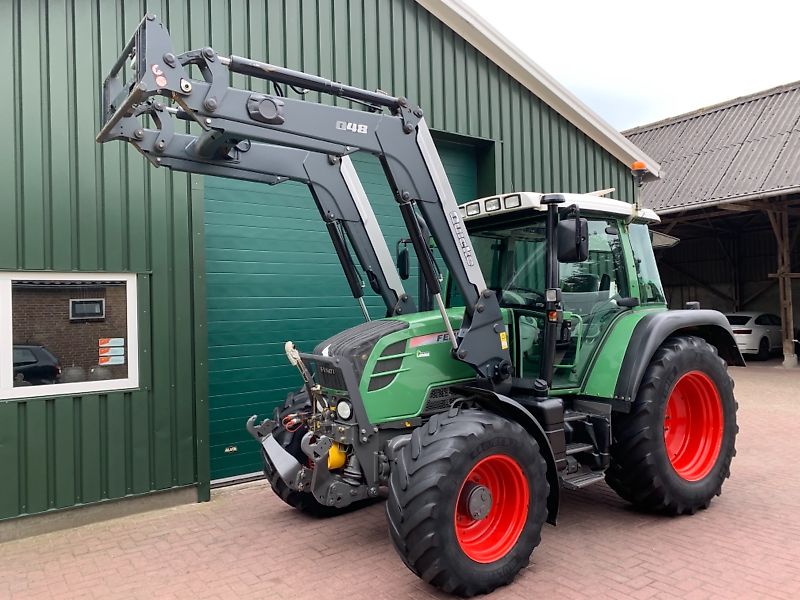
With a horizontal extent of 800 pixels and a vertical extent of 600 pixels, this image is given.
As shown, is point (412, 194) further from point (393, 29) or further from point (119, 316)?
point (393, 29)

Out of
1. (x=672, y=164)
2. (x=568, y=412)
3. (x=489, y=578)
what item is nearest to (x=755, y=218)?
(x=672, y=164)

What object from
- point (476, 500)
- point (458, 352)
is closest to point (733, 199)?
point (458, 352)

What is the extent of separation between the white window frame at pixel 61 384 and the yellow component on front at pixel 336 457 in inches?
101

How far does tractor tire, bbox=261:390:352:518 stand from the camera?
195 inches

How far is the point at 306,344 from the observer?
7.29 meters

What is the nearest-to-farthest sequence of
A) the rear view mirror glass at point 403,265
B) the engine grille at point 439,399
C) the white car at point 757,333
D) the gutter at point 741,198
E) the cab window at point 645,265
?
the engine grille at point 439,399 → the cab window at point 645,265 → the rear view mirror glass at point 403,265 → the gutter at point 741,198 → the white car at point 757,333

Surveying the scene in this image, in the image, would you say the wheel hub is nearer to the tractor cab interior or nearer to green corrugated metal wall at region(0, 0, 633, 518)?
the tractor cab interior

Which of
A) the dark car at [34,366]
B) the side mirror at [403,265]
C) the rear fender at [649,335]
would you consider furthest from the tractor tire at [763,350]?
the dark car at [34,366]

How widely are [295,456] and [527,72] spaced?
6.44 metres

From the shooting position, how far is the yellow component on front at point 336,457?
13.9 ft

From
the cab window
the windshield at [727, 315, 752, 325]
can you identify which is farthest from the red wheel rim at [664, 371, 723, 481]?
the windshield at [727, 315, 752, 325]

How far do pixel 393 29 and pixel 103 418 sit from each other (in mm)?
5501

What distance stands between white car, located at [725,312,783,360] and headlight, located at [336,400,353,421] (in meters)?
17.6

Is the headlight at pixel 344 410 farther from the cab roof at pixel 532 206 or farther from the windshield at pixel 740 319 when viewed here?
the windshield at pixel 740 319
